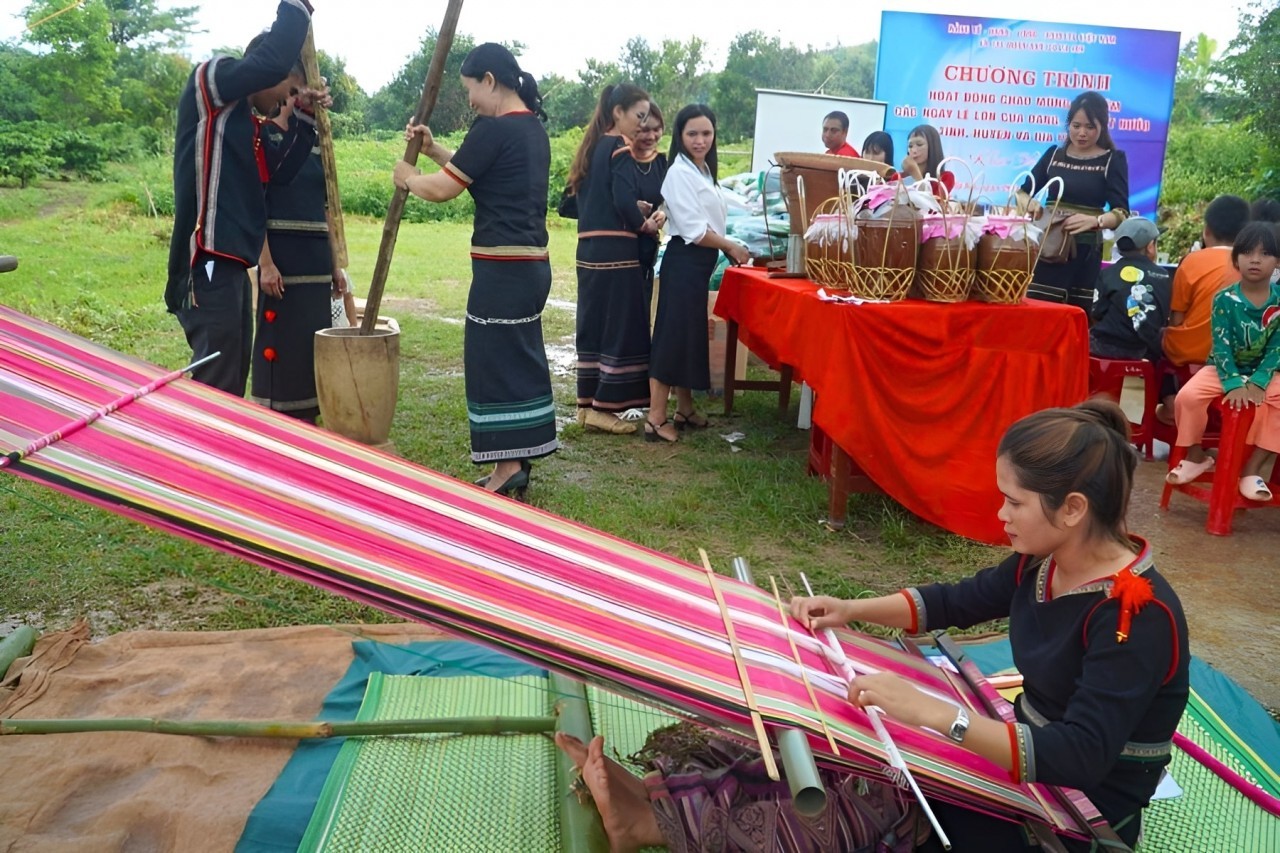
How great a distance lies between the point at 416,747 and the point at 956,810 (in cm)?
116

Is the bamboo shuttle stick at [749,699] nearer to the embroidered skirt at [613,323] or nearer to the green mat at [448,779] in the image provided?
the green mat at [448,779]

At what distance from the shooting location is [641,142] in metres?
4.72

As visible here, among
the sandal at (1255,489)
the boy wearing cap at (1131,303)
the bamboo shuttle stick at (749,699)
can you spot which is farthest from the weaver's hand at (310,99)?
the sandal at (1255,489)

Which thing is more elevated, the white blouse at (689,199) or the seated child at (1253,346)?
the white blouse at (689,199)

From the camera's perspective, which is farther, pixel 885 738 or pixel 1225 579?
pixel 1225 579

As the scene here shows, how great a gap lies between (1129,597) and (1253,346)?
291cm

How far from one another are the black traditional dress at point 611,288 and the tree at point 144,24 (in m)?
18.3

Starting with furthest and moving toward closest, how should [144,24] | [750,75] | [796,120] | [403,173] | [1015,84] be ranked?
[750,75]
[144,24]
[796,120]
[1015,84]
[403,173]

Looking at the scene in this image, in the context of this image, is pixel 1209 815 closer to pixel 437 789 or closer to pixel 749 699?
pixel 749 699

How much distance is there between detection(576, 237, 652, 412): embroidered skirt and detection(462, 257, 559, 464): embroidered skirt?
1189 mm

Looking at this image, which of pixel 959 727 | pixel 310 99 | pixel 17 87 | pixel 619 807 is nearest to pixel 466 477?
pixel 310 99

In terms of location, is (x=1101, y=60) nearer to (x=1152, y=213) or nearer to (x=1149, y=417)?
(x=1152, y=213)

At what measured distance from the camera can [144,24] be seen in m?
20.0

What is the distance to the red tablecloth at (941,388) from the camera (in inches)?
129
